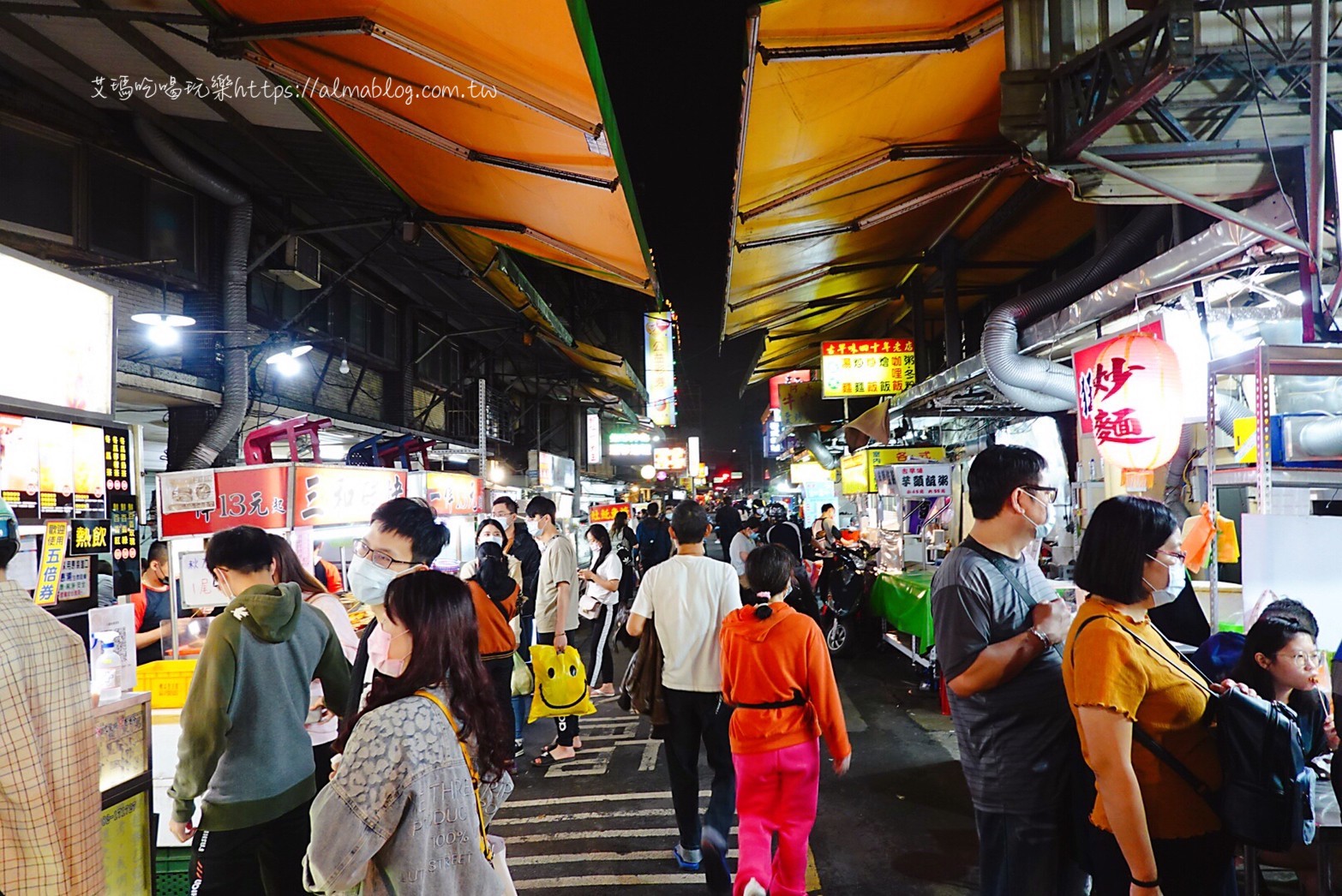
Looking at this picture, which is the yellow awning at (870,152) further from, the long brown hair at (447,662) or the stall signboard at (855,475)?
the long brown hair at (447,662)

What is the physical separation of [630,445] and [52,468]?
28449 millimetres

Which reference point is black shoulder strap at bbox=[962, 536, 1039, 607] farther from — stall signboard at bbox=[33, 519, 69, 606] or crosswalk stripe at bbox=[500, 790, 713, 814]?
stall signboard at bbox=[33, 519, 69, 606]

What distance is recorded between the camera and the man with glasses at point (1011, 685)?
254 cm

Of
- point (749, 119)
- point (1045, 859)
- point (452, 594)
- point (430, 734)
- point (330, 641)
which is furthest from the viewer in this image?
point (749, 119)

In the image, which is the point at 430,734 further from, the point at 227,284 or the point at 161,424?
the point at 161,424

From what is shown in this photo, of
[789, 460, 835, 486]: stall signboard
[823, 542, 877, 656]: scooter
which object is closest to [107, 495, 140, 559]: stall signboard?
[823, 542, 877, 656]: scooter

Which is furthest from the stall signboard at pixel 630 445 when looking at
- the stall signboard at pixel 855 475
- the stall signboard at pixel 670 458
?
the stall signboard at pixel 855 475

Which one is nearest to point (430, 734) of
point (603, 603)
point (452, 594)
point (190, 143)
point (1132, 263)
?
point (452, 594)

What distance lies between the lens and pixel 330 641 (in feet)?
11.1

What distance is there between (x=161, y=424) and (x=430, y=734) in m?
10.6

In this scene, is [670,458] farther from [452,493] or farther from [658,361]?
[452,493]

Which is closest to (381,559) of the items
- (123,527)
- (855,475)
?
(123,527)

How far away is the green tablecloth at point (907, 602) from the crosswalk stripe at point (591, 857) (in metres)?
4.00

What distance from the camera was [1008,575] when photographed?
2707 millimetres
